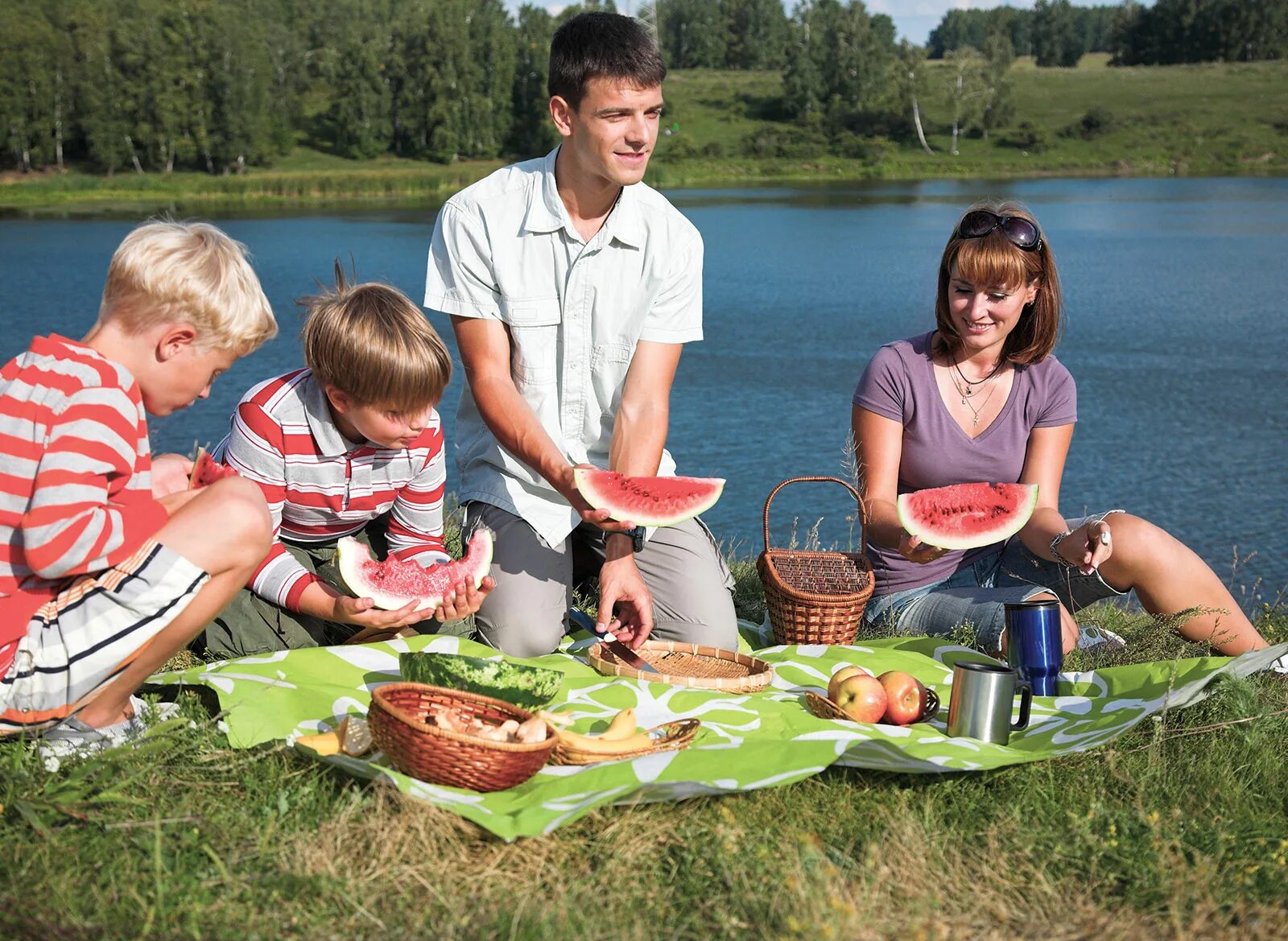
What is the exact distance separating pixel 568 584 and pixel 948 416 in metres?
1.81

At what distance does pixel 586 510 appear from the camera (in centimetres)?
428

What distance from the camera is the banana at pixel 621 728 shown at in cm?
359

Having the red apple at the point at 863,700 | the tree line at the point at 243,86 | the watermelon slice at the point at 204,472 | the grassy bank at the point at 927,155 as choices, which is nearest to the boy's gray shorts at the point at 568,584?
the red apple at the point at 863,700

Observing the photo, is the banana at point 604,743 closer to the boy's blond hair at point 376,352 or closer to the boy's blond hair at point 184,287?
the boy's blond hair at point 376,352

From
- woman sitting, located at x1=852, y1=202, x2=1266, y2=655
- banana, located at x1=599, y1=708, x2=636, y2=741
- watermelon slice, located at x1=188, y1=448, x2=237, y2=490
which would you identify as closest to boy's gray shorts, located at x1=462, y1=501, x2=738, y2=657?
woman sitting, located at x1=852, y1=202, x2=1266, y2=655

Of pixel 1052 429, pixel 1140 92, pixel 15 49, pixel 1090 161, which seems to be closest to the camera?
pixel 1052 429

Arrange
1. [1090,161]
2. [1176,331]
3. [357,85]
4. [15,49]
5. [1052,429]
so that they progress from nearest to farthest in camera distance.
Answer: [1052,429] < [1176,331] < [15,49] < [1090,161] < [357,85]

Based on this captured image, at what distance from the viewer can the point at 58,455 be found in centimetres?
312

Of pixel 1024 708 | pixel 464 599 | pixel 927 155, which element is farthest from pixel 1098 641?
pixel 927 155

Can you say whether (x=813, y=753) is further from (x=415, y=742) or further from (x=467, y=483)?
(x=467, y=483)

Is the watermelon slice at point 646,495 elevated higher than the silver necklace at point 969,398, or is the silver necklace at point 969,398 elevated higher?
the silver necklace at point 969,398

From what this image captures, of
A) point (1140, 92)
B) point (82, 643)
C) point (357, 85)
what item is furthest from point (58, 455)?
point (1140, 92)

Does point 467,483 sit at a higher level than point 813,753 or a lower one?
higher

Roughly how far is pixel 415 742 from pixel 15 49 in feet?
231
